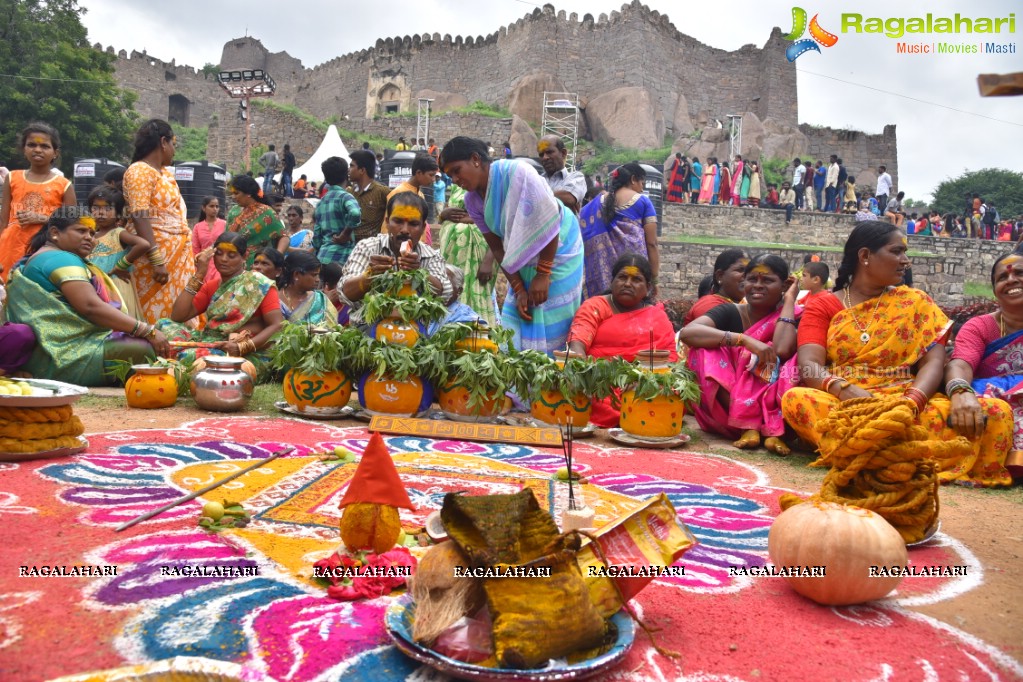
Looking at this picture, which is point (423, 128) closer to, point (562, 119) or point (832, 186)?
point (562, 119)

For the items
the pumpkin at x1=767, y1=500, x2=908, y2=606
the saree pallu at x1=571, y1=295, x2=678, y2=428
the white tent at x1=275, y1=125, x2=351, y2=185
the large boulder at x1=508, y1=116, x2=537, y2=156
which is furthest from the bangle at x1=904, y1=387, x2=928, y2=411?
the large boulder at x1=508, y1=116, x2=537, y2=156

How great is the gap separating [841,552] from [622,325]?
319 centimetres

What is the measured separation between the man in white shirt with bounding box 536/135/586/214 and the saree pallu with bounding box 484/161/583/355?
0.92 meters

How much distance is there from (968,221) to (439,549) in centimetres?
3048

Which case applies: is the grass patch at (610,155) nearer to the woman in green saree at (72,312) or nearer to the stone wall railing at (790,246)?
the stone wall railing at (790,246)

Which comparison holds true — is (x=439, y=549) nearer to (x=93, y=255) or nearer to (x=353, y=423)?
(x=353, y=423)

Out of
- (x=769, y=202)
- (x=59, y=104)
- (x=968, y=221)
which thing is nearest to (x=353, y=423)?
(x=769, y=202)

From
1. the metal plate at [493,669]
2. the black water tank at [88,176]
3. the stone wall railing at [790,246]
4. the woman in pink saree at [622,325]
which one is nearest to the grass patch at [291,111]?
the stone wall railing at [790,246]

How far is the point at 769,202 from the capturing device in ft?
87.3

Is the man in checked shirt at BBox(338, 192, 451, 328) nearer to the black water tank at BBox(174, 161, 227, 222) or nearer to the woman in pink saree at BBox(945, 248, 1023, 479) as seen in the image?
the woman in pink saree at BBox(945, 248, 1023, 479)

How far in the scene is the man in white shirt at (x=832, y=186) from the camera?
86.5ft

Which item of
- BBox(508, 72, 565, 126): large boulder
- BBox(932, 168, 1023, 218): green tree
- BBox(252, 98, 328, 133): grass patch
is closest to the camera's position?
BBox(252, 98, 328, 133): grass patch

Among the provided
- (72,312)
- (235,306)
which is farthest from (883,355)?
(72,312)

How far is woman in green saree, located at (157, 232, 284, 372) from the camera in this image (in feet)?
19.5
